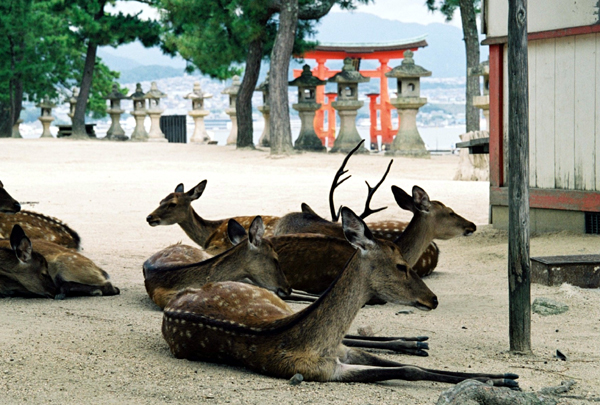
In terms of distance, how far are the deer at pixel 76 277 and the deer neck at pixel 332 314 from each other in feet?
7.81

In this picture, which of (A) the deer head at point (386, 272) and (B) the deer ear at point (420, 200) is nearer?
(A) the deer head at point (386, 272)

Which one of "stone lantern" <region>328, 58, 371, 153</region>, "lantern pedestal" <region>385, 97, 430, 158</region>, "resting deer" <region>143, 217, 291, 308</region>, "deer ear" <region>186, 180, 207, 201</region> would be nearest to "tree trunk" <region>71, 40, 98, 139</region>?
"stone lantern" <region>328, 58, 371, 153</region>

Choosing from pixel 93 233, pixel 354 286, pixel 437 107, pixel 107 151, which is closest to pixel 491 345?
pixel 354 286

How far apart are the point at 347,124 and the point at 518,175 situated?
18555mm

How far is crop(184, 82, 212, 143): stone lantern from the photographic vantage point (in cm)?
2942

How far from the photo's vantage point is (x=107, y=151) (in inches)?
818

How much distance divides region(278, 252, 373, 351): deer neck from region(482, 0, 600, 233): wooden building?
460 cm

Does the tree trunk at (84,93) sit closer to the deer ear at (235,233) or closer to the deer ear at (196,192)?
the deer ear at (196,192)

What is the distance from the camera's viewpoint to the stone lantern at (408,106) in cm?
2094

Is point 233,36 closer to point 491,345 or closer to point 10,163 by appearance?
point 10,163

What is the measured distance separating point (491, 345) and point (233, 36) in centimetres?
1868

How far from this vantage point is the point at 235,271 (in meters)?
5.07

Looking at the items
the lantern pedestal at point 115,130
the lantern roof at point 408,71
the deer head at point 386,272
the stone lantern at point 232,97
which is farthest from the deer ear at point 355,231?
the lantern pedestal at point 115,130

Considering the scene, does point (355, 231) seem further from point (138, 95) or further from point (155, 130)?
point (138, 95)
